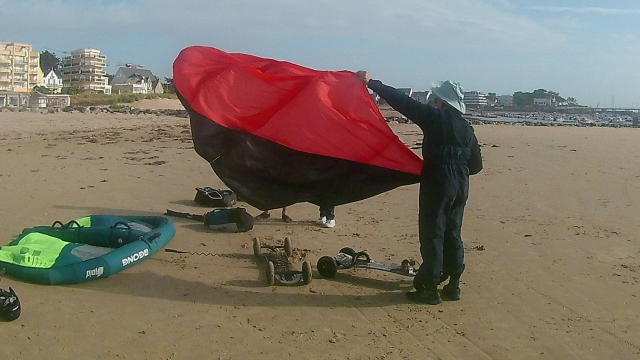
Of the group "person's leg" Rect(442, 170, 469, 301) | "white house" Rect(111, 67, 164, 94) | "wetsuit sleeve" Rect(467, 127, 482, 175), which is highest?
"white house" Rect(111, 67, 164, 94)

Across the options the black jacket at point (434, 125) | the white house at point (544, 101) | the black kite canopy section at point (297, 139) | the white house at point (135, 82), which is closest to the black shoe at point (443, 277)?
the black kite canopy section at point (297, 139)

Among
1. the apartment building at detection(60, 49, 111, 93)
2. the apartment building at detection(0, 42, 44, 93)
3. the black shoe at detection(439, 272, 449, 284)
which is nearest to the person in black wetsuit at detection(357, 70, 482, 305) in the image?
the black shoe at detection(439, 272, 449, 284)

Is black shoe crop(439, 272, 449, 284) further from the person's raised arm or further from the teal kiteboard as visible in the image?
the teal kiteboard

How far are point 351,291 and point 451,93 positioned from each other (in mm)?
2268

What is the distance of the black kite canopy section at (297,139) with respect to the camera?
616 cm

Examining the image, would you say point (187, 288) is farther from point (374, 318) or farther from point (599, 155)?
point (599, 155)

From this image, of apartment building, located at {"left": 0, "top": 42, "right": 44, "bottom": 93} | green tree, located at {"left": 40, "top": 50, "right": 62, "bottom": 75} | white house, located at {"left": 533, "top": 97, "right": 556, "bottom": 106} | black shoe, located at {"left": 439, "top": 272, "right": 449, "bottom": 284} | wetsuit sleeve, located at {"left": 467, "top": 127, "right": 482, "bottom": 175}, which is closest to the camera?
wetsuit sleeve, located at {"left": 467, "top": 127, "right": 482, "bottom": 175}

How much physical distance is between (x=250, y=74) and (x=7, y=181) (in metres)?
7.66

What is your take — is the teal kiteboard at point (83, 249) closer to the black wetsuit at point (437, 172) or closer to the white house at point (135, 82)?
the black wetsuit at point (437, 172)

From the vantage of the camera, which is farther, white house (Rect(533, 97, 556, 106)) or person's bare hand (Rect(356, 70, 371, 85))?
white house (Rect(533, 97, 556, 106))

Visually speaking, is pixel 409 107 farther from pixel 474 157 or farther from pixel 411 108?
pixel 474 157

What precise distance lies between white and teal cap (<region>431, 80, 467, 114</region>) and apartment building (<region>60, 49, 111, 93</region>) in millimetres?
130172

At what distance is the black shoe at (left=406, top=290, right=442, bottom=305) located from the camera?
231 inches

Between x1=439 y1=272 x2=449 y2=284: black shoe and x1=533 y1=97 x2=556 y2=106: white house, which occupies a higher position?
x1=533 y1=97 x2=556 y2=106: white house
